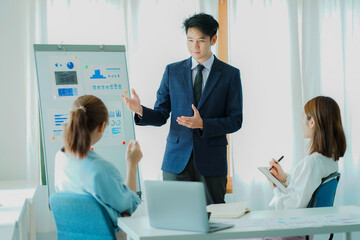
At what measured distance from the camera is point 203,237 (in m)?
1.80

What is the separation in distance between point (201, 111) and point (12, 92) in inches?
77.1

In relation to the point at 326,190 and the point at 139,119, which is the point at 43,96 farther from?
the point at 326,190

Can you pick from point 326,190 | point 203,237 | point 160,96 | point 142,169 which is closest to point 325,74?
point 142,169

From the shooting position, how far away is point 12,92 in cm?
415

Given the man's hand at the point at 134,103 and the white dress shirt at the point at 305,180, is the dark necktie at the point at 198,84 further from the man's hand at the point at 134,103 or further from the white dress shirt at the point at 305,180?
the white dress shirt at the point at 305,180

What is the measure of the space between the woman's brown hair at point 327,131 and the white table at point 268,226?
1.24 feet

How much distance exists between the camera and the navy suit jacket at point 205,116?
2941 millimetres

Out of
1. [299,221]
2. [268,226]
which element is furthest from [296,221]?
[268,226]

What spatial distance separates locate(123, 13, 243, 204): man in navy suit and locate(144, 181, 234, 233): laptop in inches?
41.0

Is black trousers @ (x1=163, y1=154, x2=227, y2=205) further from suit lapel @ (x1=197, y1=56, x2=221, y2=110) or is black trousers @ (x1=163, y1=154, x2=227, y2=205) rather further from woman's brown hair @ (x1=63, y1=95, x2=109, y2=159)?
woman's brown hair @ (x1=63, y1=95, x2=109, y2=159)

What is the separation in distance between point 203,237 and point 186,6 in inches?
123

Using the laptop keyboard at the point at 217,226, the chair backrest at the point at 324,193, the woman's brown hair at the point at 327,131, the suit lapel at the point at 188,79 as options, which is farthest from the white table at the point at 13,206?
the woman's brown hair at the point at 327,131

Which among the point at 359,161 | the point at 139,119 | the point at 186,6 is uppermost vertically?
the point at 186,6

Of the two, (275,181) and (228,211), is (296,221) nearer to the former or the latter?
(228,211)
